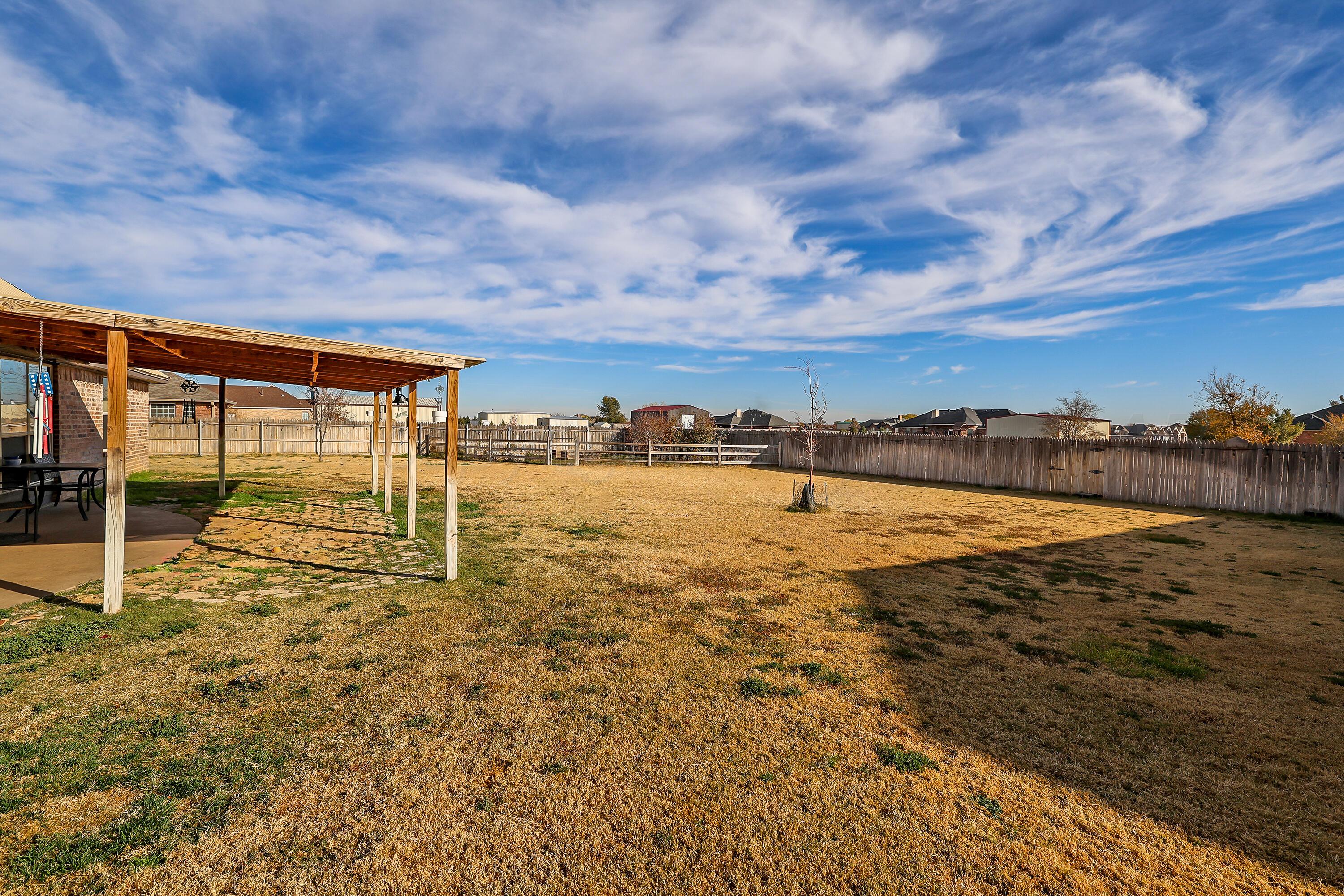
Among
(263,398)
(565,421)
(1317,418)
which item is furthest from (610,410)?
(1317,418)

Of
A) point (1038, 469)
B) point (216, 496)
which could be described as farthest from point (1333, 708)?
point (216, 496)

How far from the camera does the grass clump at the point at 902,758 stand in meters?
3.00

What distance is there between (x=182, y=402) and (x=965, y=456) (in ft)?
135

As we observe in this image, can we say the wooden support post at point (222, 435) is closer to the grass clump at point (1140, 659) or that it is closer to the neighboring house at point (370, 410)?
the grass clump at point (1140, 659)

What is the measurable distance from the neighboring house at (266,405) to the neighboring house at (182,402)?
1.35 m

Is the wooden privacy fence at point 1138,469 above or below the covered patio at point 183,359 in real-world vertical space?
below

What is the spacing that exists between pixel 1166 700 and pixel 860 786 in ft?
8.31

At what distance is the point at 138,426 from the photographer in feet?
49.3

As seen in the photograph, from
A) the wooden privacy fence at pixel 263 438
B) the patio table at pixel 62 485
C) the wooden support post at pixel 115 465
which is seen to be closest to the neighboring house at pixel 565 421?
the wooden privacy fence at pixel 263 438

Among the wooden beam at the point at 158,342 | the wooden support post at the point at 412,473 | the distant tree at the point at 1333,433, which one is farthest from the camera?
the distant tree at the point at 1333,433

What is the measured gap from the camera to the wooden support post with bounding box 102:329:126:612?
4.66 m

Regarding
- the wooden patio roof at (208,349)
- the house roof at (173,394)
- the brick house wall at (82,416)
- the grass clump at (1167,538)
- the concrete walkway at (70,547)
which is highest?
the house roof at (173,394)

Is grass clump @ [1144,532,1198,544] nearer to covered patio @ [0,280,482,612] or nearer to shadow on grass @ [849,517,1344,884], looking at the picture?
shadow on grass @ [849,517,1344,884]

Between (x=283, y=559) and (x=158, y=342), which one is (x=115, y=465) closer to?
(x=158, y=342)
